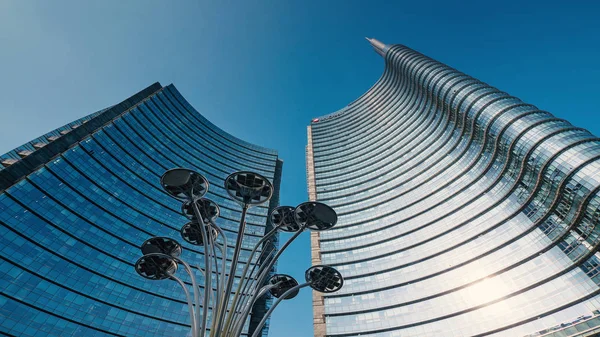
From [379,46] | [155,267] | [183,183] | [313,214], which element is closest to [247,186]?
[183,183]

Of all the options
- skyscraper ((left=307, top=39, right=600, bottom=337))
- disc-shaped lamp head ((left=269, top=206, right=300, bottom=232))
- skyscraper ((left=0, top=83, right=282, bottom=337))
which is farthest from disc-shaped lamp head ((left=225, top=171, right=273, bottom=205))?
skyscraper ((left=0, top=83, right=282, bottom=337))

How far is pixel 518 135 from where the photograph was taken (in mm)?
47062

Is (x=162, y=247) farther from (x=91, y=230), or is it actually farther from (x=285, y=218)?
(x=91, y=230)

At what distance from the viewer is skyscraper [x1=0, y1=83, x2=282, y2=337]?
3728 cm

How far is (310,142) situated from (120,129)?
57.2 m

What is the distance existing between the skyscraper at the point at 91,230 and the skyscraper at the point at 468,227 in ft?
71.9

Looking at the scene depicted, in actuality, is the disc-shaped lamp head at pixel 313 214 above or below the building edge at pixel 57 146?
below

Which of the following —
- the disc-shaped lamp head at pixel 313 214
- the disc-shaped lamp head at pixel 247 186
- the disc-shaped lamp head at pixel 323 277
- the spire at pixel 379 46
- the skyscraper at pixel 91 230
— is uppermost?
the spire at pixel 379 46

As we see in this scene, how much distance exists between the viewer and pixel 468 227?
5009cm

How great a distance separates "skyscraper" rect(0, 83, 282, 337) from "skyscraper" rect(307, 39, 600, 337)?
21911 millimetres

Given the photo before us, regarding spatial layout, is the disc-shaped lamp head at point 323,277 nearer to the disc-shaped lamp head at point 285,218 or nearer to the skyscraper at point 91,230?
the disc-shaped lamp head at point 285,218

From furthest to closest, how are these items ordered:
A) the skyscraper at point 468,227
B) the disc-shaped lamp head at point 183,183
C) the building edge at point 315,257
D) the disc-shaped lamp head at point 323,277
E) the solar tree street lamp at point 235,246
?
the building edge at point 315,257 < the skyscraper at point 468,227 < the disc-shaped lamp head at point 323,277 < the disc-shaped lamp head at point 183,183 < the solar tree street lamp at point 235,246

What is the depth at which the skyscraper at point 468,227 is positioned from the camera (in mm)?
36719

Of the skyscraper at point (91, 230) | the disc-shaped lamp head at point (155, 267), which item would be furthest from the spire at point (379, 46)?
the disc-shaped lamp head at point (155, 267)
